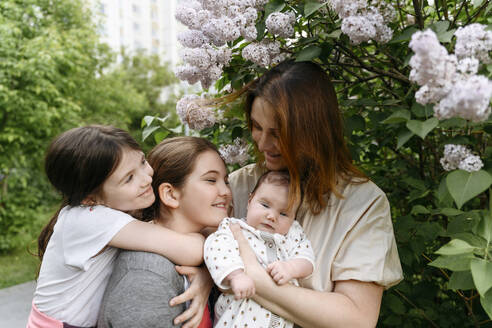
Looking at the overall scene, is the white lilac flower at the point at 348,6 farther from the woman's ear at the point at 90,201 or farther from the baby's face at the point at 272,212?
the woman's ear at the point at 90,201

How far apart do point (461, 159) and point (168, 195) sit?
1.07 meters

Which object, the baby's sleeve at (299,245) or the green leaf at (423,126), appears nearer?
the green leaf at (423,126)

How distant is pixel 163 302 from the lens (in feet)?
4.85

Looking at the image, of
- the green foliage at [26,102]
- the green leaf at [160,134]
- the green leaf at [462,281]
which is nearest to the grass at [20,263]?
the green foliage at [26,102]

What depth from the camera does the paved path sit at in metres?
4.67

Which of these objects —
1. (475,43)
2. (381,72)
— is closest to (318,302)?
(475,43)

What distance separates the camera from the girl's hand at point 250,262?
154cm

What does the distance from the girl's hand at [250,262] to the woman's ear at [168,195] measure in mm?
258

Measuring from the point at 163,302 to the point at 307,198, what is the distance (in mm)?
686

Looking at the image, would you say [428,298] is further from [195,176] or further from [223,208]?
[195,176]

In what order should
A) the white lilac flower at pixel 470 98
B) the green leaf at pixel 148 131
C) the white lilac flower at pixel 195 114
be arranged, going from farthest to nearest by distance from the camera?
the green leaf at pixel 148 131 < the white lilac flower at pixel 195 114 < the white lilac flower at pixel 470 98

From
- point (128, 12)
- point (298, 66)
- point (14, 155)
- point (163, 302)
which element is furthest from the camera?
point (128, 12)

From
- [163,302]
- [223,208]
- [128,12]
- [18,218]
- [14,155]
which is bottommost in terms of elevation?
[18,218]

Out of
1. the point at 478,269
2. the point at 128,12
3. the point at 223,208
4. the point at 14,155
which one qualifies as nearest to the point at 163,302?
the point at 223,208
